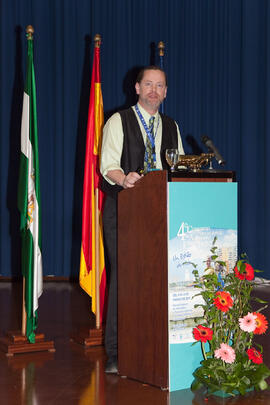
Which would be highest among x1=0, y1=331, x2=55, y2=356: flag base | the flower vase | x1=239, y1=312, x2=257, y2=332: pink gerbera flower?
x1=239, y1=312, x2=257, y2=332: pink gerbera flower

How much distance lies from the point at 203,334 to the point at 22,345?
1475mm

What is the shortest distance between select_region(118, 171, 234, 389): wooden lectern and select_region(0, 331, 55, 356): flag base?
82cm

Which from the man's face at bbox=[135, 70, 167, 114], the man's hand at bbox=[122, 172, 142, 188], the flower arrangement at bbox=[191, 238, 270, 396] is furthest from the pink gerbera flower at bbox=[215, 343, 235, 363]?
the man's face at bbox=[135, 70, 167, 114]

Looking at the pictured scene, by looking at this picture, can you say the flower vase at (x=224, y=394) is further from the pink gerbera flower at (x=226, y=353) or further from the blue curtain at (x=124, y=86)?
the blue curtain at (x=124, y=86)

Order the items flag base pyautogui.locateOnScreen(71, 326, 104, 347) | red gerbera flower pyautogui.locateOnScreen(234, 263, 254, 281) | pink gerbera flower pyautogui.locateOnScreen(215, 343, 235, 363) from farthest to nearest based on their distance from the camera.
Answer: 1. flag base pyautogui.locateOnScreen(71, 326, 104, 347)
2. red gerbera flower pyautogui.locateOnScreen(234, 263, 254, 281)
3. pink gerbera flower pyautogui.locateOnScreen(215, 343, 235, 363)

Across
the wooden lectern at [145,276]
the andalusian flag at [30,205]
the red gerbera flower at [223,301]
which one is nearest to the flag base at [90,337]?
the andalusian flag at [30,205]

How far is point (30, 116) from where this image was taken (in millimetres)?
3949

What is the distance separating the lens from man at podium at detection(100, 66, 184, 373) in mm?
3314

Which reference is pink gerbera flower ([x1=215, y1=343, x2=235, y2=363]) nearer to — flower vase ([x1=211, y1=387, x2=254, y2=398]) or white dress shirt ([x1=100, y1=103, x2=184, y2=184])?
flower vase ([x1=211, y1=387, x2=254, y2=398])

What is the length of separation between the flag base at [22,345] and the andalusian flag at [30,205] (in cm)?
4

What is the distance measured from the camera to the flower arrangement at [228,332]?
286 centimetres

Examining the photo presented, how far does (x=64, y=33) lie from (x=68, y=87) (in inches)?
26.9

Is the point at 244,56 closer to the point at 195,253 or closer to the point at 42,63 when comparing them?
the point at 42,63

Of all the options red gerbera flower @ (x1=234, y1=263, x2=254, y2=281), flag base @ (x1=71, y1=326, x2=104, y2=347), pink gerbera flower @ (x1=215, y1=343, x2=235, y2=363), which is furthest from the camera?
flag base @ (x1=71, y1=326, x2=104, y2=347)
